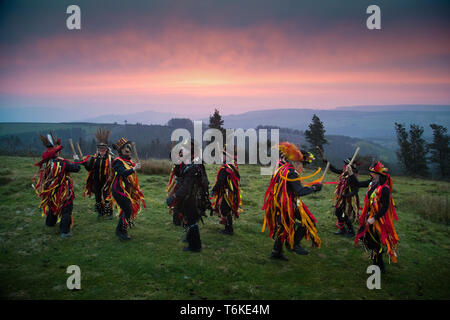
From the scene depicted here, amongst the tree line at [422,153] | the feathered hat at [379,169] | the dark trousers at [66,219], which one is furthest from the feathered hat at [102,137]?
the tree line at [422,153]

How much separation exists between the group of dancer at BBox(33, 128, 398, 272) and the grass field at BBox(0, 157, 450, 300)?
1.32 ft

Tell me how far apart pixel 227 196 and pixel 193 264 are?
2.32 metres

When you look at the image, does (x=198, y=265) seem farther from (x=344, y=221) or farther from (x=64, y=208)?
(x=344, y=221)

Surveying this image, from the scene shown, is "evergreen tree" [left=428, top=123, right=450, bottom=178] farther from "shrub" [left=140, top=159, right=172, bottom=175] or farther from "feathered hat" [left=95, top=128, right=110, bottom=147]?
"feathered hat" [left=95, top=128, right=110, bottom=147]

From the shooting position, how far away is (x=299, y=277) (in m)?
5.47

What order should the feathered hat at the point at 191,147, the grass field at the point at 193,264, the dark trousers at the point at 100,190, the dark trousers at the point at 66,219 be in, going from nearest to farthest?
the grass field at the point at 193,264
the feathered hat at the point at 191,147
the dark trousers at the point at 66,219
the dark trousers at the point at 100,190

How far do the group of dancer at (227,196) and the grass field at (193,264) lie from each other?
0.40m

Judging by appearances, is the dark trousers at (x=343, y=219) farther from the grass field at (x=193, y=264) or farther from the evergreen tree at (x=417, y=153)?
the evergreen tree at (x=417, y=153)

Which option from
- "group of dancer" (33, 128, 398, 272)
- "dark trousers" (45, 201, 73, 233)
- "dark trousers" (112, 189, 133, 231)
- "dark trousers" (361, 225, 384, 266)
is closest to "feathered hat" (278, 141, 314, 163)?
"group of dancer" (33, 128, 398, 272)

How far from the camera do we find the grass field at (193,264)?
4820mm

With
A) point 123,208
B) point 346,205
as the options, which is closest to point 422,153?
point 346,205

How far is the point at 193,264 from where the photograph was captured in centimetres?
573

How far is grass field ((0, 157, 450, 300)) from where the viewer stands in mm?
4820
